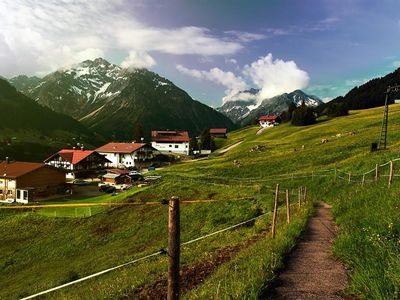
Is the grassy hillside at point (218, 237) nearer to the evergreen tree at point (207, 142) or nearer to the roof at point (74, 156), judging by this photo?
the roof at point (74, 156)

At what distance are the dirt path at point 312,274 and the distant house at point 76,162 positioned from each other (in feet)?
341

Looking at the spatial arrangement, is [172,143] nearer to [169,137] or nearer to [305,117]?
[169,137]

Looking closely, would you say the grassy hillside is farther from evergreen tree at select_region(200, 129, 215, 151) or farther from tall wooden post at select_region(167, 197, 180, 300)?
evergreen tree at select_region(200, 129, 215, 151)

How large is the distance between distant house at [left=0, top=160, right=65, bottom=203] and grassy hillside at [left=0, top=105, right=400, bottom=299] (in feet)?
74.6

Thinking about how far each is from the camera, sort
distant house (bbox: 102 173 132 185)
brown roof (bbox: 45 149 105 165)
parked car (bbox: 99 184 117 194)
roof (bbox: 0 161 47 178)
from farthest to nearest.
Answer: brown roof (bbox: 45 149 105 165), distant house (bbox: 102 173 132 185), parked car (bbox: 99 184 117 194), roof (bbox: 0 161 47 178)

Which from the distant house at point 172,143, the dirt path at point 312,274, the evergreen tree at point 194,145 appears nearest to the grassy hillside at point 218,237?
the dirt path at point 312,274

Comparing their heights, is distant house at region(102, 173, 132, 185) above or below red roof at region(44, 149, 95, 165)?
below

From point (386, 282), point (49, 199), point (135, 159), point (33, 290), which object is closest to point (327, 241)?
point (386, 282)

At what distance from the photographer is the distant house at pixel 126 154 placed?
130 meters

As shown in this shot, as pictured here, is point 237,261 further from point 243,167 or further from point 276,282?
point 243,167

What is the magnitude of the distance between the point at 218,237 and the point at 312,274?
14086 mm

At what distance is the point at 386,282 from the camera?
22.7 ft

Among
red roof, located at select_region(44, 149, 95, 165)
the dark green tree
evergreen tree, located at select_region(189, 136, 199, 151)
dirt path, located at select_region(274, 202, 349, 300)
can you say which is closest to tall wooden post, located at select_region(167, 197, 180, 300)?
dirt path, located at select_region(274, 202, 349, 300)

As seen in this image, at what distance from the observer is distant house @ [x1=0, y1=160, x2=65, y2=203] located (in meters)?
75.7
